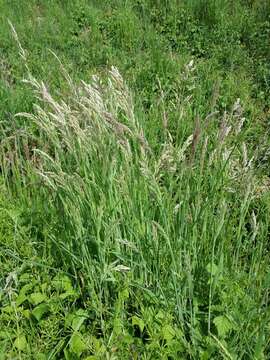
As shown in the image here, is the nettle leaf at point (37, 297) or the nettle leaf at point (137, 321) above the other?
the nettle leaf at point (37, 297)

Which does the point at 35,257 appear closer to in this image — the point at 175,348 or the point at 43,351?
the point at 43,351

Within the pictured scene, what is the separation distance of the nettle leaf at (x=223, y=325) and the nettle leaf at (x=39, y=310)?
0.76 m

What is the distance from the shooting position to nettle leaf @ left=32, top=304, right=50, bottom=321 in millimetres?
2029

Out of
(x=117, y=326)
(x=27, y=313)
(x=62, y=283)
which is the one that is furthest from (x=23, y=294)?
(x=117, y=326)

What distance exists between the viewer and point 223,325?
5.87ft

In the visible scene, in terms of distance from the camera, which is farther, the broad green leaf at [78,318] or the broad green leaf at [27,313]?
the broad green leaf at [27,313]

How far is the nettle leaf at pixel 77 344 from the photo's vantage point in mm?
1867

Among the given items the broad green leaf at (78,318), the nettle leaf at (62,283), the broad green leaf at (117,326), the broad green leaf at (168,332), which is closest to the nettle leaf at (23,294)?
the nettle leaf at (62,283)

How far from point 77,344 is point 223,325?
60 centimetres

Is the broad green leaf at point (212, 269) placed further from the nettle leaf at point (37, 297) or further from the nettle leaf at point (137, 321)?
the nettle leaf at point (37, 297)

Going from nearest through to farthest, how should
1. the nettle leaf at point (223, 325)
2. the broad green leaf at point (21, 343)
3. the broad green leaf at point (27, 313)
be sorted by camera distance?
the nettle leaf at point (223, 325), the broad green leaf at point (21, 343), the broad green leaf at point (27, 313)

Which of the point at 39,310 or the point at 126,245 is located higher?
the point at 126,245

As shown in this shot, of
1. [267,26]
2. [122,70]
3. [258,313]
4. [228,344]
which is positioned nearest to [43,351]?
[228,344]

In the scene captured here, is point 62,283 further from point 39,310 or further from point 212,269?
point 212,269
